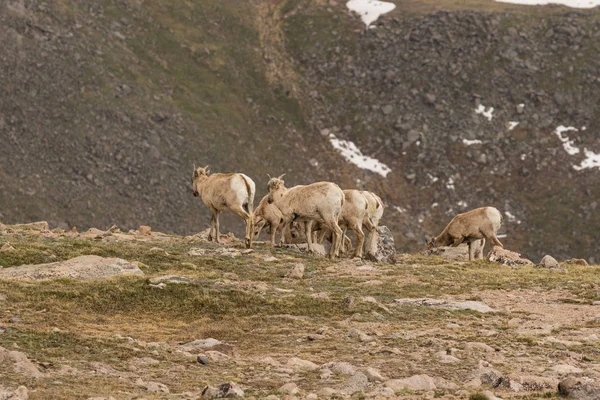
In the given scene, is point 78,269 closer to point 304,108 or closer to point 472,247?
point 472,247

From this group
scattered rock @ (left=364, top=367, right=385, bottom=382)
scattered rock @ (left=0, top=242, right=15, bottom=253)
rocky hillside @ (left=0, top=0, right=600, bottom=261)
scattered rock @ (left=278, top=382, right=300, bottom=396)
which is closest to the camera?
scattered rock @ (left=278, top=382, right=300, bottom=396)

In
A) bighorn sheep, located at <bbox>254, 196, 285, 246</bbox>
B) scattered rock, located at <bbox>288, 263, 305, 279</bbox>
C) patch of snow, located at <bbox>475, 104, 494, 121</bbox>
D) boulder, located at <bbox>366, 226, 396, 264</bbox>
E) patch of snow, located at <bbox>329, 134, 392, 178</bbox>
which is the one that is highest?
patch of snow, located at <bbox>475, 104, 494, 121</bbox>

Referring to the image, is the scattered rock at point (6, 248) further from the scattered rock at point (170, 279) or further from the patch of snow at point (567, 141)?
the patch of snow at point (567, 141)

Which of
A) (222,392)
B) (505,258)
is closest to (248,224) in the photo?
(505,258)

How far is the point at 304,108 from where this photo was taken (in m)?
117

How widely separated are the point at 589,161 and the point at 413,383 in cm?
9848

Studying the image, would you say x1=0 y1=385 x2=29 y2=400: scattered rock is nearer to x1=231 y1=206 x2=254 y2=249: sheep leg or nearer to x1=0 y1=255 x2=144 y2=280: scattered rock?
x1=0 y1=255 x2=144 y2=280: scattered rock

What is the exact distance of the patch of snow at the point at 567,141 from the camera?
109738 mm

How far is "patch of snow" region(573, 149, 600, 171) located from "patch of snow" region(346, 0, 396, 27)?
111 ft

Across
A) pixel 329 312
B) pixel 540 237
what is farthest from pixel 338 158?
pixel 329 312

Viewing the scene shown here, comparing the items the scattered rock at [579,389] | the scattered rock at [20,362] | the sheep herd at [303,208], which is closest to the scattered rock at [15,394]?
the scattered rock at [20,362]

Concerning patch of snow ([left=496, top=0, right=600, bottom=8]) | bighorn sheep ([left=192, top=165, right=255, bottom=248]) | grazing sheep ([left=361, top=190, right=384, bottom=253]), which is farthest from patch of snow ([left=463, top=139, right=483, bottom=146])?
bighorn sheep ([left=192, top=165, right=255, bottom=248])

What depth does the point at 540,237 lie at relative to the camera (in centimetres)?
9838

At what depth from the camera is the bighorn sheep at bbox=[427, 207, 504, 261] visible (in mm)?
39781
